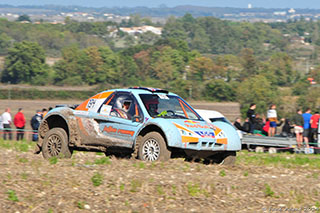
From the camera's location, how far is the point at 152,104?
11008 millimetres

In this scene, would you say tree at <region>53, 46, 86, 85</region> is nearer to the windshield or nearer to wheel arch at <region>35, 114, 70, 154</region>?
wheel arch at <region>35, 114, 70, 154</region>

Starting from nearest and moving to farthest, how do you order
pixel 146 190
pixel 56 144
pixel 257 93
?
pixel 146 190
pixel 56 144
pixel 257 93

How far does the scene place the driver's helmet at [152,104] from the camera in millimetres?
10867

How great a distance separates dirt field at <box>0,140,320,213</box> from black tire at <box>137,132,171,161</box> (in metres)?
0.53

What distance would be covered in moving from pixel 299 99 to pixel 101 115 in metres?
59.6

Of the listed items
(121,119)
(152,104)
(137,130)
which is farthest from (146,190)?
(152,104)

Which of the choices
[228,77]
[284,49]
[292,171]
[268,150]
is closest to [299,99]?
[228,77]

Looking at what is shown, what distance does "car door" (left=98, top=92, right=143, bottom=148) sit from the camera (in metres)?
10.7

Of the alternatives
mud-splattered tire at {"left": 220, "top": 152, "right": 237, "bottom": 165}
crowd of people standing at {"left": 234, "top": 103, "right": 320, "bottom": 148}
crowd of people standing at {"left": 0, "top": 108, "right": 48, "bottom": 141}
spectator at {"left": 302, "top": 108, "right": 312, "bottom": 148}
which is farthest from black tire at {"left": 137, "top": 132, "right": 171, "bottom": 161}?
spectator at {"left": 302, "top": 108, "right": 312, "bottom": 148}

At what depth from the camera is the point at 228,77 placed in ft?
351

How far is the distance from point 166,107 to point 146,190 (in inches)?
134

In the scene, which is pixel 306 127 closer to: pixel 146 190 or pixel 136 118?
pixel 136 118

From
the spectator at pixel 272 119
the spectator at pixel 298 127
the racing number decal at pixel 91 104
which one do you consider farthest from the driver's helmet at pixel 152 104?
the spectator at pixel 272 119

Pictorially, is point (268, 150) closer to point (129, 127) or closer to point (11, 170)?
point (129, 127)
